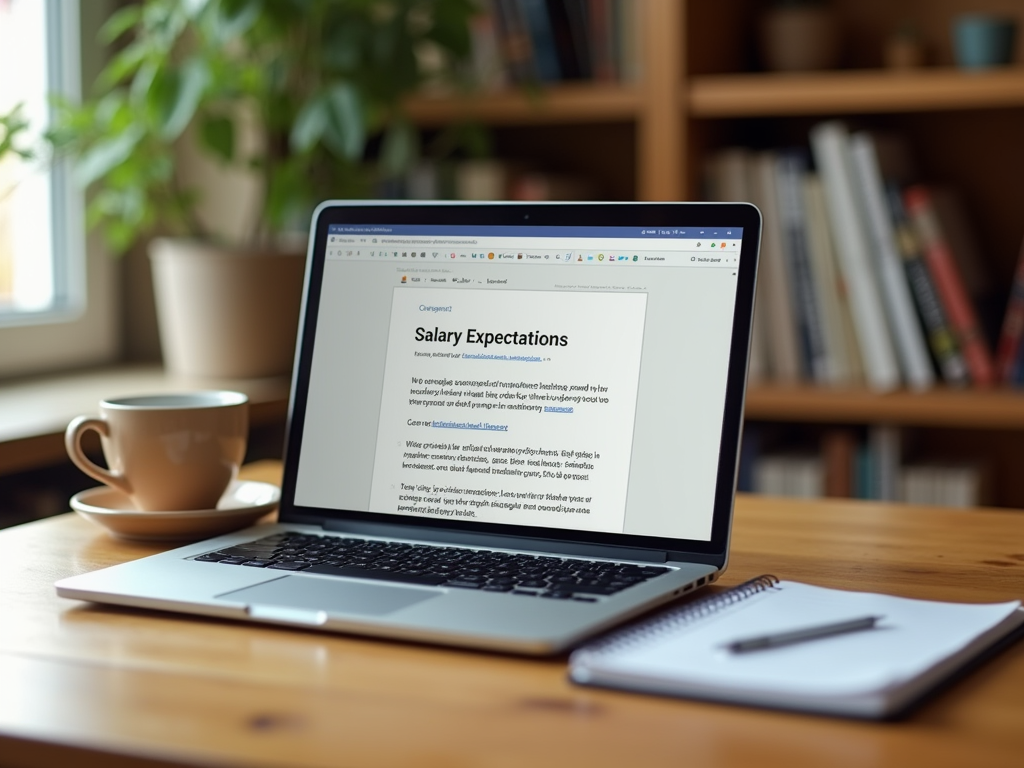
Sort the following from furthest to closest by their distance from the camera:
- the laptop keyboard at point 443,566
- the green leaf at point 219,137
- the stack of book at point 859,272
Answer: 1. the stack of book at point 859,272
2. the green leaf at point 219,137
3. the laptop keyboard at point 443,566

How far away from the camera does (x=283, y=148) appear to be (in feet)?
7.20

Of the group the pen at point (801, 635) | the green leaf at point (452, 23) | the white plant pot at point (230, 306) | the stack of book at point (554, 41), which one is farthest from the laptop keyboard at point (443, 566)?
the stack of book at point (554, 41)

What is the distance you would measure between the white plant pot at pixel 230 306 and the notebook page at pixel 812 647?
3.89 ft

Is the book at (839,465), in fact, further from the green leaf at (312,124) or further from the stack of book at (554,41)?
the green leaf at (312,124)

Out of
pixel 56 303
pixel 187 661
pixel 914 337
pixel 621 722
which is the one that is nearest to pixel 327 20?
pixel 56 303

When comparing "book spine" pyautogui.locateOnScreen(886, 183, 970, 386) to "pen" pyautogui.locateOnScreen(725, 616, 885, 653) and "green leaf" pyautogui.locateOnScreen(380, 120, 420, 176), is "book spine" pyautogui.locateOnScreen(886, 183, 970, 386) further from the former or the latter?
"pen" pyautogui.locateOnScreen(725, 616, 885, 653)

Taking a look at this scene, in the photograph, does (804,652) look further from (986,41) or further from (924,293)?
(986,41)

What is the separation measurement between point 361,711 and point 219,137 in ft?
4.26

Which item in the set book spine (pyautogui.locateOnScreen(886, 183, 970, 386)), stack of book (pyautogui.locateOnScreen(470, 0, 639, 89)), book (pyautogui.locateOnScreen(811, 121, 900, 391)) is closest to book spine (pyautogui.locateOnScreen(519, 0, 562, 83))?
stack of book (pyautogui.locateOnScreen(470, 0, 639, 89))

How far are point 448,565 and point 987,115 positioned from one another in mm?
1558

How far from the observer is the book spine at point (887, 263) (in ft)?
6.13

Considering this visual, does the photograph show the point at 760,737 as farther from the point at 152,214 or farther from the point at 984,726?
the point at 152,214

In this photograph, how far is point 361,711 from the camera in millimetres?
601

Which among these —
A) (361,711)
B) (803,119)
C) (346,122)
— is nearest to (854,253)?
(803,119)
